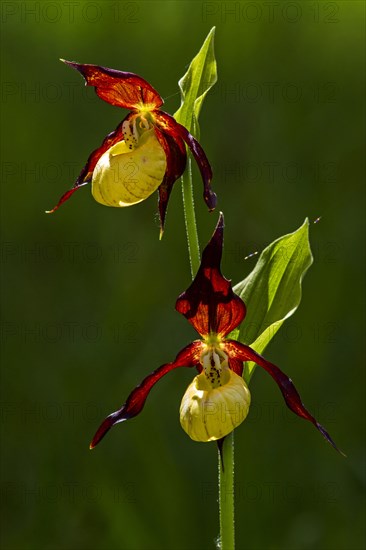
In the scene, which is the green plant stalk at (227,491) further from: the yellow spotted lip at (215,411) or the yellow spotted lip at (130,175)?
the yellow spotted lip at (130,175)

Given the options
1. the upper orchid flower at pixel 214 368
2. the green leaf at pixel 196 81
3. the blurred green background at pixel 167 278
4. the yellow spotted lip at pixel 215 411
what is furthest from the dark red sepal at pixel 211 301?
the blurred green background at pixel 167 278

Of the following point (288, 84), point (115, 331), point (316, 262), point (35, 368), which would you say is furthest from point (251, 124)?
point (35, 368)

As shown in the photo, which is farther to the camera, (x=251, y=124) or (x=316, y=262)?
(x=251, y=124)

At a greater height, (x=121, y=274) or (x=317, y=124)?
(x=317, y=124)

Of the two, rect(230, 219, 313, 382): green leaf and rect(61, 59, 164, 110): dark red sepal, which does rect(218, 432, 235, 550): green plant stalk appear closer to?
rect(230, 219, 313, 382): green leaf

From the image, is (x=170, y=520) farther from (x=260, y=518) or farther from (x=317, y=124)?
(x=317, y=124)

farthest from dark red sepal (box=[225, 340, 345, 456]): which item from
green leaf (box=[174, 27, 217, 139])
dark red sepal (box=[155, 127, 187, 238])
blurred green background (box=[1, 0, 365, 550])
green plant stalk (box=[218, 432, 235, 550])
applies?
blurred green background (box=[1, 0, 365, 550])
